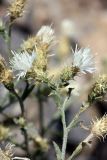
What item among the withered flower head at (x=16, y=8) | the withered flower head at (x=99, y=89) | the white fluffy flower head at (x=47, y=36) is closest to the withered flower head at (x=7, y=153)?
the withered flower head at (x=99, y=89)

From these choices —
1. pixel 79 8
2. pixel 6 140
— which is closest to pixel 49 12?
pixel 79 8

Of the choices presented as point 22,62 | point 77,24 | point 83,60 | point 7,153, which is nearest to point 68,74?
point 83,60

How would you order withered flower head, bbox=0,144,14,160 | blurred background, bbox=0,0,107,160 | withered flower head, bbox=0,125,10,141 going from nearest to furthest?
withered flower head, bbox=0,144,14,160, withered flower head, bbox=0,125,10,141, blurred background, bbox=0,0,107,160

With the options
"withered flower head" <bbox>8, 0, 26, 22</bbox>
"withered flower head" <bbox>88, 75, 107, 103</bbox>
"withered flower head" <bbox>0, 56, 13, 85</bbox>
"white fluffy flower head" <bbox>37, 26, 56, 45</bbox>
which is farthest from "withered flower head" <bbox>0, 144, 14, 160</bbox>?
"withered flower head" <bbox>8, 0, 26, 22</bbox>

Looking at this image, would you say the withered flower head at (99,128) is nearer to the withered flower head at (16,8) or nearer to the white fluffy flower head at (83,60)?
the white fluffy flower head at (83,60)

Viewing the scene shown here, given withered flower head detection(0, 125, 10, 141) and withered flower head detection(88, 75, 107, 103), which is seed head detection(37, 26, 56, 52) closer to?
withered flower head detection(88, 75, 107, 103)

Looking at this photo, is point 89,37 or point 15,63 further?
point 89,37

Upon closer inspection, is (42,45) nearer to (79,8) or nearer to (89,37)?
(89,37)
